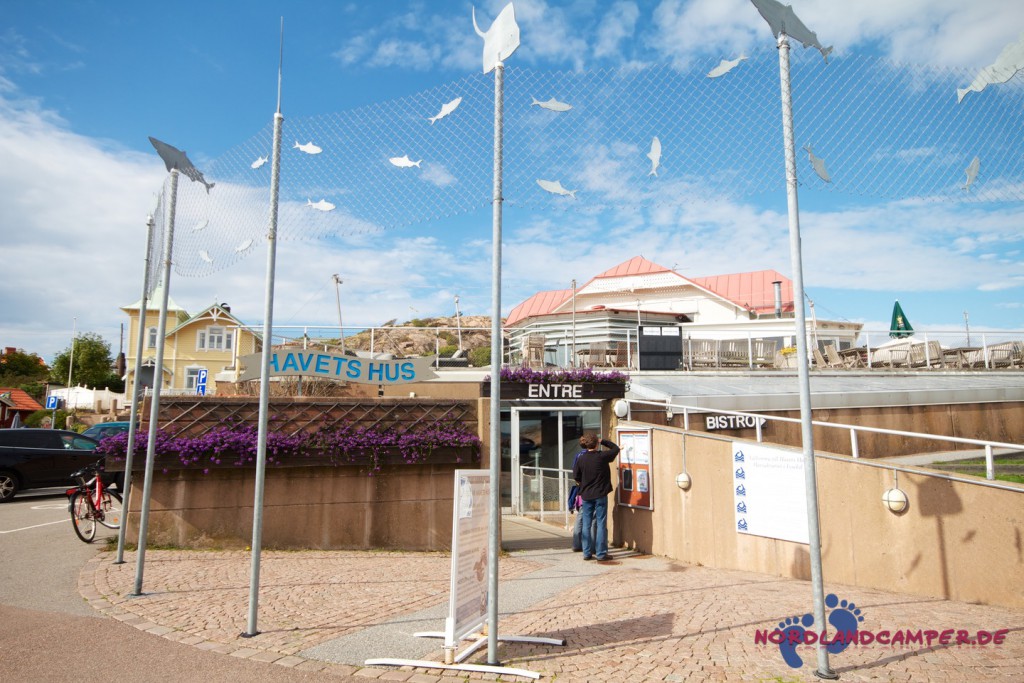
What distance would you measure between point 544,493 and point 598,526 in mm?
4009

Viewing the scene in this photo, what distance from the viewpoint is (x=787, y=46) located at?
512cm

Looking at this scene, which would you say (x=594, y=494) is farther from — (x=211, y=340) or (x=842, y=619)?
(x=211, y=340)

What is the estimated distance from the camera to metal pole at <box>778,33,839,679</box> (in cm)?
446

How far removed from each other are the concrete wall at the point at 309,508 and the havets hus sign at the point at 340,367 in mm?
1338

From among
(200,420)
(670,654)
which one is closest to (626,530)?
(670,654)

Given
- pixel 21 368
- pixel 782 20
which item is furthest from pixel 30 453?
pixel 21 368

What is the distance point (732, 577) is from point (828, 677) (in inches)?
142

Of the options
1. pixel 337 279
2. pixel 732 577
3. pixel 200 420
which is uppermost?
pixel 337 279

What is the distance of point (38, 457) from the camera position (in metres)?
14.5

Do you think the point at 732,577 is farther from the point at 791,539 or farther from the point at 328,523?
the point at 328,523

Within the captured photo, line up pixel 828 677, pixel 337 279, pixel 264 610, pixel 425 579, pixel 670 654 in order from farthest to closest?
pixel 337 279 → pixel 425 579 → pixel 264 610 → pixel 670 654 → pixel 828 677


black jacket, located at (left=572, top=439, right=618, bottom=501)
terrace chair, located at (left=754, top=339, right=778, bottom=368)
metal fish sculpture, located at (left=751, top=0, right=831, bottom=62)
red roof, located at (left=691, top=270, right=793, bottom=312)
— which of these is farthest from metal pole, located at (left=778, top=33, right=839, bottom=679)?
red roof, located at (left=691, top=270, right=793, bottom=312)

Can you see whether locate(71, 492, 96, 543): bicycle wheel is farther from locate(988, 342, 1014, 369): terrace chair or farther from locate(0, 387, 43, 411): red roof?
locate(0, 387, 43, 411): red roof

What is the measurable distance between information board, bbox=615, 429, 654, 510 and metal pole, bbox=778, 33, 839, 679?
16.7ft
